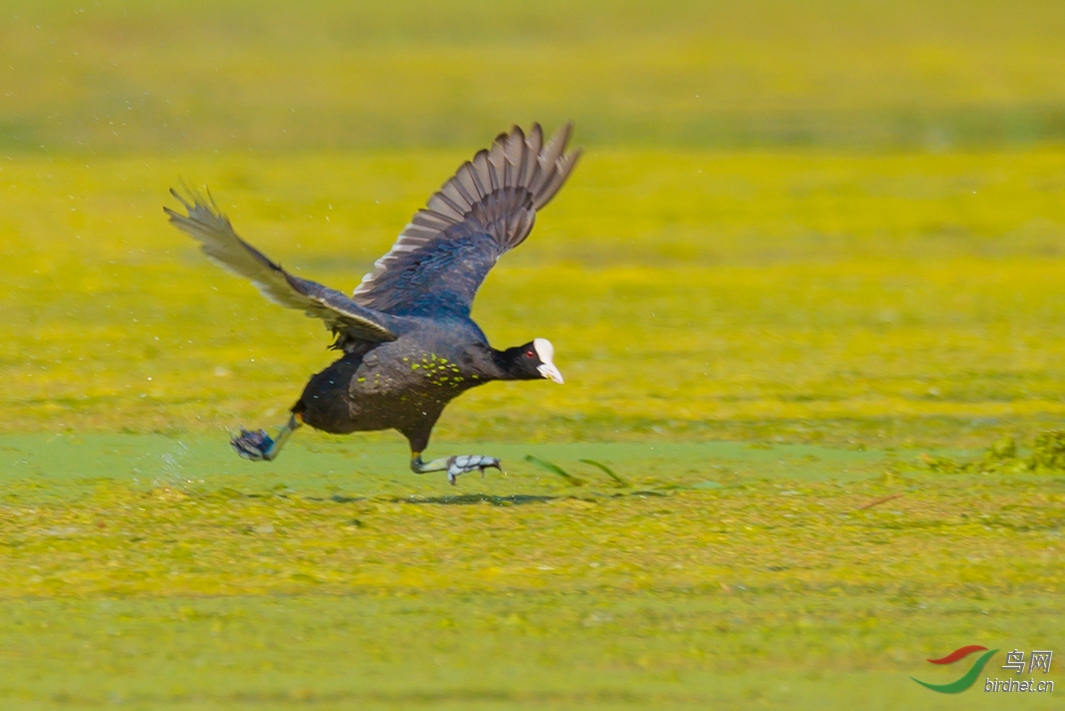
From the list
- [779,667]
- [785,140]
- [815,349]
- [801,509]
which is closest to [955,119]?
[785,140]

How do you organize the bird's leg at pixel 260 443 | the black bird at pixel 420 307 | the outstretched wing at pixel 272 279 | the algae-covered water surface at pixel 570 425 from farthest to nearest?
the bird's leg at pixel 260 443 < the black bird at pixel 420 307 < the outstretched wing at pixel 272 279 < the algae-covered water surface at pixel 570 425

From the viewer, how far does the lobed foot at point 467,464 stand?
819 centimetres

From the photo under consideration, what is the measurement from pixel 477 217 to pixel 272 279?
221 centimetres

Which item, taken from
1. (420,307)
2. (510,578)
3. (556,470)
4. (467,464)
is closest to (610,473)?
(556,470)

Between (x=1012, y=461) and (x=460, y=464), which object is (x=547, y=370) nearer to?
(x=460, y=464)

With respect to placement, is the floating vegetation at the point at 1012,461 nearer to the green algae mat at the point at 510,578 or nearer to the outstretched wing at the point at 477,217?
the green algae mat at the point at 510,578

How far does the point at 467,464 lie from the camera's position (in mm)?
8195

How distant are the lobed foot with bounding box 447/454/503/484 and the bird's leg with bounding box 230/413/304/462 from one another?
31.5 inches

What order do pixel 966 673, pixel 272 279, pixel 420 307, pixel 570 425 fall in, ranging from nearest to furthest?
pixel 966 673
pixel 272 279
pixel 420 307
pixel 570 425

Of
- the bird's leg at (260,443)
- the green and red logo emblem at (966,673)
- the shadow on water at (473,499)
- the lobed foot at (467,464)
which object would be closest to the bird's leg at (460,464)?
the lobed foot at (467,464)

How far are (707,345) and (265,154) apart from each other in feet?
35.2

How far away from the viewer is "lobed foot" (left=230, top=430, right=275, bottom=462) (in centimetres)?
857

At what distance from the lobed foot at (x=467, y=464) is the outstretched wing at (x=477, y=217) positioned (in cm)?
94

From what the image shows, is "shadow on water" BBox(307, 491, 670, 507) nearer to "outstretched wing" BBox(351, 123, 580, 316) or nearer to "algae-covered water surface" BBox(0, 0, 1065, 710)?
"algae-covered water surface" BBox(0, 0, 1065, 710)
